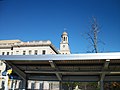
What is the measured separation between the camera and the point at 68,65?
1185cm

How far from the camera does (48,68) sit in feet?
42.1

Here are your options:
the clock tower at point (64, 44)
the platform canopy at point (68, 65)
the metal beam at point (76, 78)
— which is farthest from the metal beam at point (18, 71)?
the clock tower at point (64, 44)

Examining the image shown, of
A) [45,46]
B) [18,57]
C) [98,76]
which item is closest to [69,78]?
[98,76]

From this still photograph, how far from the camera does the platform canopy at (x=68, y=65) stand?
32.4ft

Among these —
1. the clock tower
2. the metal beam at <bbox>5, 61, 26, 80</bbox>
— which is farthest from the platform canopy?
the clock tower

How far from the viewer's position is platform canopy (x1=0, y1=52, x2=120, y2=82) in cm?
987

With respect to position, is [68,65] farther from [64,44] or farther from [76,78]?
[64,44]

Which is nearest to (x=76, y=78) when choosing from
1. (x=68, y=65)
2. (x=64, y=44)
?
(x=68, y=65)

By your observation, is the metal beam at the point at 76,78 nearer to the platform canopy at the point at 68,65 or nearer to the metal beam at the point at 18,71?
the platform canopy at the point at 68,65

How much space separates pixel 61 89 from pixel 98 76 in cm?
265

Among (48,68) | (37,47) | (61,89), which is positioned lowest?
(61,89)

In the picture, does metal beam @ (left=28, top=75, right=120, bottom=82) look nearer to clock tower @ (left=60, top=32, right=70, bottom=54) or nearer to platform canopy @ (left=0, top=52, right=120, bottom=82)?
platform canopy @ (left=0, top=52, right=120, bottom=82)

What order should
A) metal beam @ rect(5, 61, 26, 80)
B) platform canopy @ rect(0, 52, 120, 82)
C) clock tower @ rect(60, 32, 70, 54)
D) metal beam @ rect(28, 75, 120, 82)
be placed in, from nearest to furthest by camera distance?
platform canopy @ rect(0, 52, 120, 82)
metal beam @ rect(5, 61, 26, 80)
metal beam @ rect(28, 75, 120, 82)
clock tower @ rect(60, 32, 70, 54)

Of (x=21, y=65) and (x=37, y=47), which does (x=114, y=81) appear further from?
(x=37, y=47)
